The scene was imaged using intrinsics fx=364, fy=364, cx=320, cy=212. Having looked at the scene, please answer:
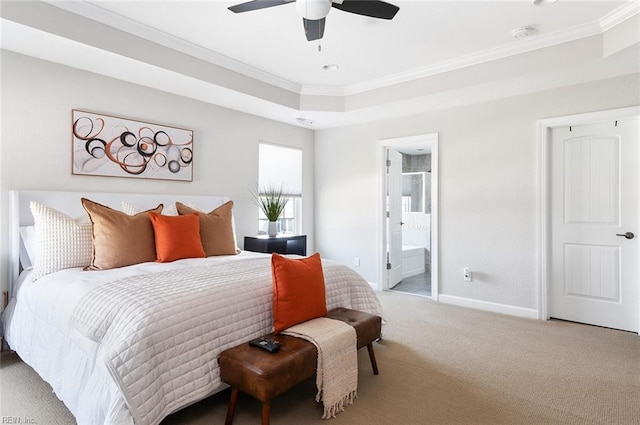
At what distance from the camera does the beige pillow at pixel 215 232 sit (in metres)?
3.38

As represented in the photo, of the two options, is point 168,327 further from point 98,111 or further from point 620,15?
point 620,15

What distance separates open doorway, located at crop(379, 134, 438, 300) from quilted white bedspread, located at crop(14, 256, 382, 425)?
296 centimetres

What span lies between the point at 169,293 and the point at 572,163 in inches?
156

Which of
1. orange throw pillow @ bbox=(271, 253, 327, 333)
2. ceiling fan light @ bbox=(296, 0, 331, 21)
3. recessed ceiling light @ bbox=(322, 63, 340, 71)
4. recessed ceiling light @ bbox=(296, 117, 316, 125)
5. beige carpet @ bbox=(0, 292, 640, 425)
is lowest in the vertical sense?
beige carpet @ bbox=(0, 292, 640, 425)

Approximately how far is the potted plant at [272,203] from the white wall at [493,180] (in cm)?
131

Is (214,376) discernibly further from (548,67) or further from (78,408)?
(548,67)

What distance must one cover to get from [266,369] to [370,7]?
7.20 ft

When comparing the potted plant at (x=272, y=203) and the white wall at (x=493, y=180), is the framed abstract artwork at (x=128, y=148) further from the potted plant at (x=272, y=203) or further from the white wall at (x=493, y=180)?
the white wall at (x=493, y=180)

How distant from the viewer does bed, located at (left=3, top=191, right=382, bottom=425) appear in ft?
5.52

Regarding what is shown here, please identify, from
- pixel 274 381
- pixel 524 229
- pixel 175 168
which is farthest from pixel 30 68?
pixel 524 229

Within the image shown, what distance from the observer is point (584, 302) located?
3686mm

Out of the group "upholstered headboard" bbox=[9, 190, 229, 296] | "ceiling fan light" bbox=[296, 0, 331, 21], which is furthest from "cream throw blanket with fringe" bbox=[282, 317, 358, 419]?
"upholstered headboard" bbox=[9, 190, 229, 296]

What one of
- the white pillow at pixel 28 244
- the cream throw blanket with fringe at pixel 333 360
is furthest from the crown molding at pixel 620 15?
the white pillow at pixel 28 244

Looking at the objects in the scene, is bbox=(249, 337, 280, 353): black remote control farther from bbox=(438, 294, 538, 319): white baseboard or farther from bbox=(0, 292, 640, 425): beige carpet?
bbox=(438, 294, 538, 319): white baseboard
